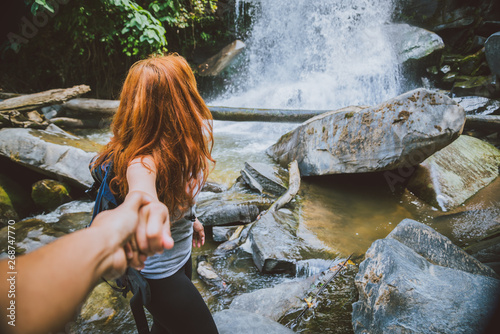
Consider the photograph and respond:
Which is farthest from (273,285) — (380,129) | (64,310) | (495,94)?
(495,94)

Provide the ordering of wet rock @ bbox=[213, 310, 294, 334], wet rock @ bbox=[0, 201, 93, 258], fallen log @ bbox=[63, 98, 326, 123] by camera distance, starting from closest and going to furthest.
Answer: wet rock @ bbox=[213, 310, 294, 334], wet rock @ bbox=[0, 201, 93, 258], fallen log @ bbox=[63, 98, 326, 123]

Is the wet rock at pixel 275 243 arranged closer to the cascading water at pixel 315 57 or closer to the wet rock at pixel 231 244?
the wet rock at pixel 231 244

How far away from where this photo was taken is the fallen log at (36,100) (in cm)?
486

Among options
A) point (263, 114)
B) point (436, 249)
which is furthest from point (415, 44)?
point (436, 249)

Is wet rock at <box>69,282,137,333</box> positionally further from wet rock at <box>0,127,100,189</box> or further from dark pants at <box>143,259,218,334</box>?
wet rock at <box>0,127,100,189</box>

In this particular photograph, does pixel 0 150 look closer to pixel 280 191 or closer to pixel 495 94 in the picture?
pixel 280 191

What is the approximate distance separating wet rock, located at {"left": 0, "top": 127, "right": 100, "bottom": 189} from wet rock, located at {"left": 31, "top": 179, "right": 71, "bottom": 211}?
0.14m

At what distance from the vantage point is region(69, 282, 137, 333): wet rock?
7.07ft

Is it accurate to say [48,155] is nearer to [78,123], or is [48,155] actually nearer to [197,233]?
[78,123]

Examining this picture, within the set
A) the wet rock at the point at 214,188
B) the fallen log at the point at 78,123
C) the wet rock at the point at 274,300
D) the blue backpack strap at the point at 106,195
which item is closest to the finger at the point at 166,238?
the blue backpack strap at the point at 106,195

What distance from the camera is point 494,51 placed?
659cm

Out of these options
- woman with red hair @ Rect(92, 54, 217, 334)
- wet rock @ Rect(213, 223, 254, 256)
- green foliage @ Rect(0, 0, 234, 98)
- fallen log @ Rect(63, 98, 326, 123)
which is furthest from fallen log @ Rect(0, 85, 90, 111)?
woman with red hair @ Rect(92, 54, 217, 334)

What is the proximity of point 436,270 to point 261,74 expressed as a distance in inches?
423

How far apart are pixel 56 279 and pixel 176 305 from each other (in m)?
0.88
